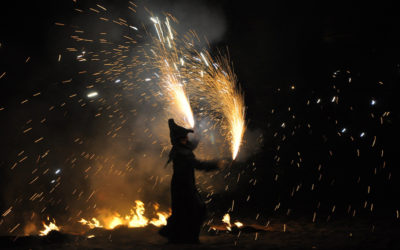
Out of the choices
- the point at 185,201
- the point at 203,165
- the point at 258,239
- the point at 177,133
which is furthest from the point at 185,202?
the point at 258,239

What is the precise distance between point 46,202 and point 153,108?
Answer: 4.23 metres

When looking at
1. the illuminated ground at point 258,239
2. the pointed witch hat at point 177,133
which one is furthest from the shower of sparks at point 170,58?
the illuminated ground at point 258,239

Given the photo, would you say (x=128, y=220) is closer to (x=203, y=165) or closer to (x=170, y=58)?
(x=203, y=165)

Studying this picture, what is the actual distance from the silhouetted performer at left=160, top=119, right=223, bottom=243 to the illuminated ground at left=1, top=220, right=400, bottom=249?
220mm

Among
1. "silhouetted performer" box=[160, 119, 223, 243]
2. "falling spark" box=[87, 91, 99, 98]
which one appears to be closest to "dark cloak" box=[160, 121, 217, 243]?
"silhouetted performer" box=[160, 119, 223, 243]

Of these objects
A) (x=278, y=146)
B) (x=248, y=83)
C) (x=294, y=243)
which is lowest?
(x=294, y=243)

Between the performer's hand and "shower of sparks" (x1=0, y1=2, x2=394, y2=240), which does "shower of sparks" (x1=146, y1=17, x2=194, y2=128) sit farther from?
the performer's hand

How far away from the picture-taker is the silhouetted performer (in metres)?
5.27

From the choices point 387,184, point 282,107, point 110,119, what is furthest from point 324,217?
point 110,119

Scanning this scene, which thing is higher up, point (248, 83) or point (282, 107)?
point (248, 83)

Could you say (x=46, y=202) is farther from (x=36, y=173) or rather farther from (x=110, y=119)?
(x=110, y=119)

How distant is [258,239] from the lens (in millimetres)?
5500

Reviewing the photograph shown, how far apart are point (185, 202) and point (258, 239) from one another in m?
1.41

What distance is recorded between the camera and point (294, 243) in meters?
5.04
